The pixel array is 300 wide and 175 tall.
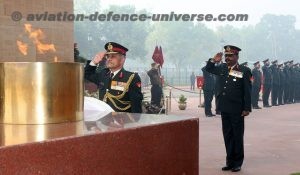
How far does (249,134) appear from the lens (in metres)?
8.52

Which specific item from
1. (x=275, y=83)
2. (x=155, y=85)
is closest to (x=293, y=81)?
(x=275, y=83)

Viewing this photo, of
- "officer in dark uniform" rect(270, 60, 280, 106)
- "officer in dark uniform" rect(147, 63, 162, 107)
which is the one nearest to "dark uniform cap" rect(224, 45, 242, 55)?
"officer in dark uniform" rect(147, 63, 162, 107)

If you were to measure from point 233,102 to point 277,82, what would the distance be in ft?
38.3

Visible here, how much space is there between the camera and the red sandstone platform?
130cm

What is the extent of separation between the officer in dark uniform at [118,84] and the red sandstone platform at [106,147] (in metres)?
1.77

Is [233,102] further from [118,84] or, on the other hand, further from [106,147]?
[106,147]

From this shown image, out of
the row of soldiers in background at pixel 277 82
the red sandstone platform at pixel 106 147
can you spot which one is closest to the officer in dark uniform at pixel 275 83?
the row of soldiers in background at pixel 277 82

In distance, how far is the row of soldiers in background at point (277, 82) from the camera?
15.3 meters

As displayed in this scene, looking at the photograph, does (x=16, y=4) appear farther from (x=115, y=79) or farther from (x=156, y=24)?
(x=156, y=24)

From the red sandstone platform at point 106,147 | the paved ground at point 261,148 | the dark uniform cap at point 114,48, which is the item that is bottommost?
the paved ground at point 261,148

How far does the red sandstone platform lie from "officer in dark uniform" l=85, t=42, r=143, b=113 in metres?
1.77

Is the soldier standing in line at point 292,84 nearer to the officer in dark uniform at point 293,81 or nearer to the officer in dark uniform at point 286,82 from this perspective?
the officer in dark uniform at point 293,81

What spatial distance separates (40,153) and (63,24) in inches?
135

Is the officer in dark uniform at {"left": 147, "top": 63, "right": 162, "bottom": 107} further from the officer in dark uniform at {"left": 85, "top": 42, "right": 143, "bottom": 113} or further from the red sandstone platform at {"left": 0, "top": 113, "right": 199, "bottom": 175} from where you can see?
the red sandstone platform at {"left": 0, "top": 113, "right": 199, "bottom": 175}
